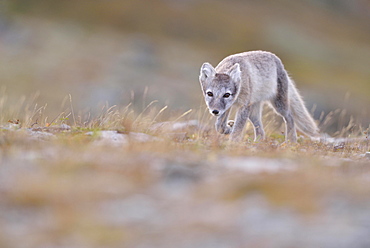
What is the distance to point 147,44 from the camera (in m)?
70.1

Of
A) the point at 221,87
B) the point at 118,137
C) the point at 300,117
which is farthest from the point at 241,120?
the point at 118,137

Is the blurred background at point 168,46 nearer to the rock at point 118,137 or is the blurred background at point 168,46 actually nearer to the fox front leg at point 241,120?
the fox front leg at point 241,120

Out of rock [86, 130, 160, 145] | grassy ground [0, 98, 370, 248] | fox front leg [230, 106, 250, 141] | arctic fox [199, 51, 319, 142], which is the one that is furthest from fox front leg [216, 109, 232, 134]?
grassy ground [0, 98, 370, 248]

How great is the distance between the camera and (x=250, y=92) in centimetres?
1255

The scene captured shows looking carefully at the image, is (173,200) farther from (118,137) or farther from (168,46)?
(168,46)

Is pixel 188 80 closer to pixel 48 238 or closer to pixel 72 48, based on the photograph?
pixel 72 48

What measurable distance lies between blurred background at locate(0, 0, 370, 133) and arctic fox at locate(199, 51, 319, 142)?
33.1 m

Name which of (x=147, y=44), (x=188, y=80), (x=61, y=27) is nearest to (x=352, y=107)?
(x=188, y=80)

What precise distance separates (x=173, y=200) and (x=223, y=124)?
7951 mm

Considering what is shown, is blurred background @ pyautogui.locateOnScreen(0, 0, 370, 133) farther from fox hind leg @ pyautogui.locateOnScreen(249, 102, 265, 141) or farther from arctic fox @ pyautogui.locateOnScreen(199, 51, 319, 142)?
fox hind leg @ pyautogui.locateOnScreen(249, 102, 265, 141)

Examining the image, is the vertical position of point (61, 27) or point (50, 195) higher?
point (50, 195)

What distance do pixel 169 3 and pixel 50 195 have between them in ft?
269

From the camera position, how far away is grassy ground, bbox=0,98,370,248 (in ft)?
14.5

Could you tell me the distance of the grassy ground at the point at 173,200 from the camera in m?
4.41
